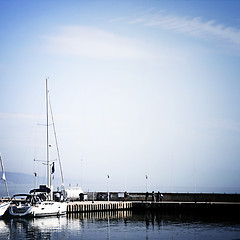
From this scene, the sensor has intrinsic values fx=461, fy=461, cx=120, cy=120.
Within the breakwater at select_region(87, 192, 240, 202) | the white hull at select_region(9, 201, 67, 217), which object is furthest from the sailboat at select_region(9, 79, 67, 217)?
the breakwater at select_region(87, 192, 240, 202)

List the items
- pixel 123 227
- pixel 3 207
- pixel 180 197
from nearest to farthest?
pixel 123 227, pixel 3 207, pixel 180 197

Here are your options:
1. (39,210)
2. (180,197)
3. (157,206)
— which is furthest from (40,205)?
(180,197)

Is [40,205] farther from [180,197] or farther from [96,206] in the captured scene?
[180,197]

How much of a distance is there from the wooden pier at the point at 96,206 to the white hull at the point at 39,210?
320cm

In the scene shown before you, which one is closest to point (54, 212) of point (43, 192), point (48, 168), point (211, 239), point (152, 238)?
point (43, 192)

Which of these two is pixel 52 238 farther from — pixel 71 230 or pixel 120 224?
pixel 120 224

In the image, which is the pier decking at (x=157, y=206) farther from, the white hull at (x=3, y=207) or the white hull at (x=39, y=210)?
the white hull at (x=3, y=207)

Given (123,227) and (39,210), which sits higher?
(39,210)

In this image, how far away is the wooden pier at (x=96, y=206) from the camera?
68.6 m

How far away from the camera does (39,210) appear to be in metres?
62.4

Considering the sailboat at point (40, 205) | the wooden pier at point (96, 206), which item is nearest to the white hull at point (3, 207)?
the sailboat at point (40, 205)

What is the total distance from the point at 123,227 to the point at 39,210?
13.8m

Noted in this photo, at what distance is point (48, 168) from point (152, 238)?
98.6 ft

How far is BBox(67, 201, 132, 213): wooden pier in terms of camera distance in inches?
2699
